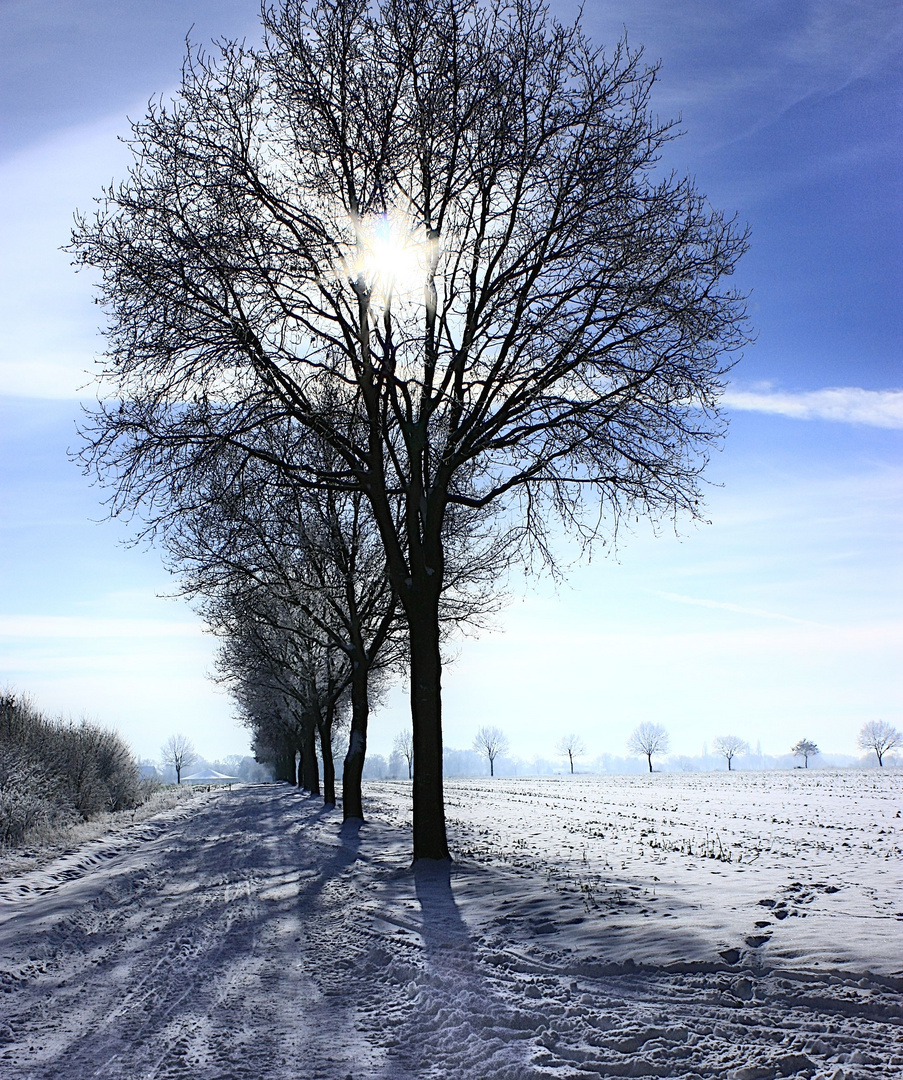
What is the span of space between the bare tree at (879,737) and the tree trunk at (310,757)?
101 m

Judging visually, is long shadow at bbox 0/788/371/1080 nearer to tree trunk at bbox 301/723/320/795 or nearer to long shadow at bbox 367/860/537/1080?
long shadow at bbox 367/860/537/1080

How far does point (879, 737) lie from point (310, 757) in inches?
4123

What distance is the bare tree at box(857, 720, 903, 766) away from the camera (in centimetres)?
10862

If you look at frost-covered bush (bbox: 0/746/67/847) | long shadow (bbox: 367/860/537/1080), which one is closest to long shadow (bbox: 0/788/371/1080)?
long shadow (bbox: 367/860/537/1080)

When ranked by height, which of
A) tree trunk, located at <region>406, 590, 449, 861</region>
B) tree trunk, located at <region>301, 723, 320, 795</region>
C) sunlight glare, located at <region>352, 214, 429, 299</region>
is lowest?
tree trunk, located at <region>301, 723, 320, 795</region>

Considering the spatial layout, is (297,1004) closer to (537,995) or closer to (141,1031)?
(141,1031)

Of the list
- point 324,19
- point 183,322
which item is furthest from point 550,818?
point 324,19

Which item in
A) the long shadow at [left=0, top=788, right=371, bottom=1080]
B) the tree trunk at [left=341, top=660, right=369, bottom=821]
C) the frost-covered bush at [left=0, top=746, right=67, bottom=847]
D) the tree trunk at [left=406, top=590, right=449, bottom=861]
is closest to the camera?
the long shadow at [left=0, top=788, right=371, bottom=1080]

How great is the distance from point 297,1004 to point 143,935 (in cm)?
304

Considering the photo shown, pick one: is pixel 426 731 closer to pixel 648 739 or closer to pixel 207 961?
pixel 207 961

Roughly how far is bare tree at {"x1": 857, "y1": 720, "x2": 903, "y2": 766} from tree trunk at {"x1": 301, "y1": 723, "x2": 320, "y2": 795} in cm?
10127

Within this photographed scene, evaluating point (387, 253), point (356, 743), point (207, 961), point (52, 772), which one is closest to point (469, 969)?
point (207, 961)

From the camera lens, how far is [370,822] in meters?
18.5

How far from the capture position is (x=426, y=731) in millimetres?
10859
